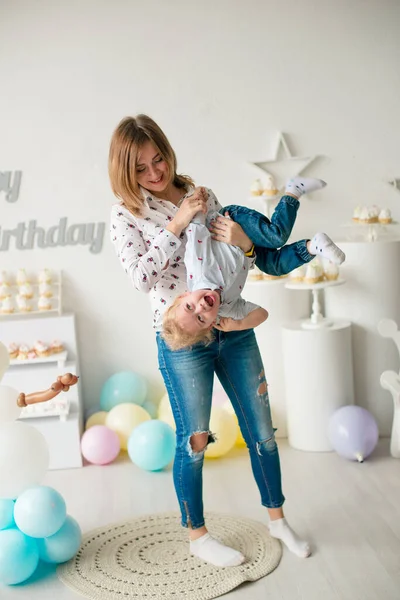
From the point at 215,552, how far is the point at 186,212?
3.57 ft

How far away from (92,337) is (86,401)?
1.08ft

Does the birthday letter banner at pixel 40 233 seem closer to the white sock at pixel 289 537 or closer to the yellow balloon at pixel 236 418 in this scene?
the yellow balloon at pixel 236 418

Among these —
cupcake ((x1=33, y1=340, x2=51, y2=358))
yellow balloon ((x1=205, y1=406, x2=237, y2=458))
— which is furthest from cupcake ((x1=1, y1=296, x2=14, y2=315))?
yellow balloon ((x1=205, y1=406, x2=237, y2=458))

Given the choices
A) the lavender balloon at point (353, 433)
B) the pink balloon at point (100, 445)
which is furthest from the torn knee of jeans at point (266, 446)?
the pink balloon at point (100, 445)

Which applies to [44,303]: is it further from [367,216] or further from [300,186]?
[300,186]

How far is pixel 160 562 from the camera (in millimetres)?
2594

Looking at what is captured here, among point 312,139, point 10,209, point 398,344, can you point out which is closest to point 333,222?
point 312,139

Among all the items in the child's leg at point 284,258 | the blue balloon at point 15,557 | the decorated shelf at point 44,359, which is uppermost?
the child's leg at point 284,258

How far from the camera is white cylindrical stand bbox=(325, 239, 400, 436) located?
12.2 ft

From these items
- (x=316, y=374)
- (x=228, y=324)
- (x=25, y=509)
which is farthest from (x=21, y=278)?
(x=228, y=324)

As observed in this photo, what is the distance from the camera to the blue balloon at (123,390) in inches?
153

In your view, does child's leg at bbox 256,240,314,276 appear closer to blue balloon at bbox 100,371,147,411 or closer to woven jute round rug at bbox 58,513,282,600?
woven jute round rug at bbox 58,513,282,600

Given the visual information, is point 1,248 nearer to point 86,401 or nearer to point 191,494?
point 86,401

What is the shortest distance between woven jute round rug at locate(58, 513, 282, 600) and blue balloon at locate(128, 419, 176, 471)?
457mm
